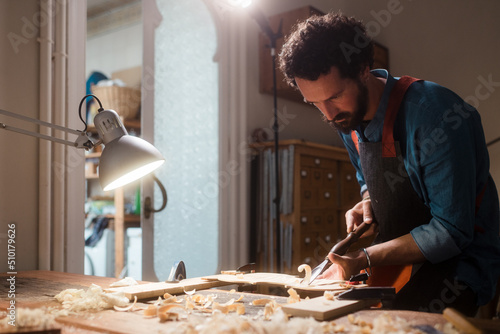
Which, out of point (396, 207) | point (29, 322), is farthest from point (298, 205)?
point (29, 322)

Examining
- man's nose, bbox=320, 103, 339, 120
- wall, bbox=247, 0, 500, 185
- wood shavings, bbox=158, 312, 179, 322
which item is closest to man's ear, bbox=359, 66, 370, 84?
man's nose, bbox=320, 103, 339, 120

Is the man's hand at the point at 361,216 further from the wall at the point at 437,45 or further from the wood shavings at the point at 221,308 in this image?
the wall at the point at 437,45

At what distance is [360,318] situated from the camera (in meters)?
0.89

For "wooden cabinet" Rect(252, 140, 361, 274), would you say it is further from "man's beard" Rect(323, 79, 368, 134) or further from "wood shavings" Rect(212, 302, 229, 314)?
"wood shavings" Rect(212, 302, 229, 314)

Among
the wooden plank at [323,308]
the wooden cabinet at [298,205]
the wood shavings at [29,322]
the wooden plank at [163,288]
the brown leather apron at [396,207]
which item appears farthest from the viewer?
the wooden cabinet at [298,205]

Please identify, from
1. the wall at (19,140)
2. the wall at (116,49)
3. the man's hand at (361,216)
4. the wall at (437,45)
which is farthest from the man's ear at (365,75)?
the wall at (116,49)

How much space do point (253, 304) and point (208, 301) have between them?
0.11 m

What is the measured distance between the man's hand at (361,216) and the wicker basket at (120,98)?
8.39 feet

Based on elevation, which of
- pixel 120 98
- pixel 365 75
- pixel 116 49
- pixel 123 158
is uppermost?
pixel 116 49

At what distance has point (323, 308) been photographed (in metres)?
0.92

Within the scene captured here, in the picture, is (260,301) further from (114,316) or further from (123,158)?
(123,158)

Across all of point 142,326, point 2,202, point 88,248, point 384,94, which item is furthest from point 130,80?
point 142,326

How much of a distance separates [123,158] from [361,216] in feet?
3.23

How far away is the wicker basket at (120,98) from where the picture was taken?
3.62m
